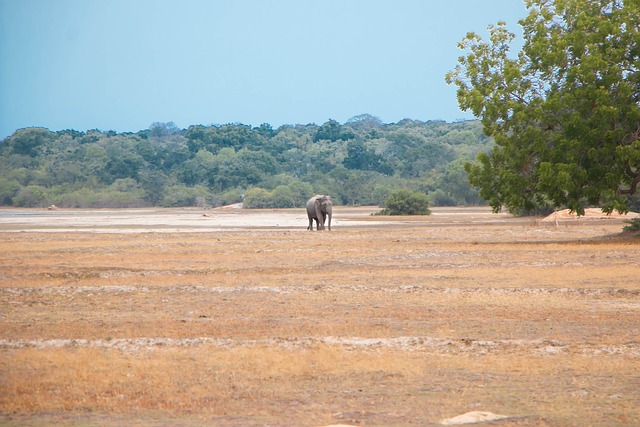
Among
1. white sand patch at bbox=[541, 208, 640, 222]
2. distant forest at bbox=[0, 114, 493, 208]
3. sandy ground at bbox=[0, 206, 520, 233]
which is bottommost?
sandy ground at bbox=[0, 206, 520, 233]

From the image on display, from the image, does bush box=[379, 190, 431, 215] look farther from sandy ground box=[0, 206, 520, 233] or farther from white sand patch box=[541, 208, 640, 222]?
white sand patch box=[541, 208, 640, 222]

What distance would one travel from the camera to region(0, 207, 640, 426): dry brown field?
30.1ft

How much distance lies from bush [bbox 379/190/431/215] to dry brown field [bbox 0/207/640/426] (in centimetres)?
3459

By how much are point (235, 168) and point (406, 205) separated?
50.3 meters

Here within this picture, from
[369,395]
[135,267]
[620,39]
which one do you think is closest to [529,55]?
[620,39]

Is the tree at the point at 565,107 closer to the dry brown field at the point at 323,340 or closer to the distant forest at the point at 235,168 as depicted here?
the dry brown field at the point at 323,340

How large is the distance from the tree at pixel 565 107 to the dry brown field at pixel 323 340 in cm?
256

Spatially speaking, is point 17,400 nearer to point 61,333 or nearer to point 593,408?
point 61,333

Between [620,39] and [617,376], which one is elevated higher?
Answer: [620,39]

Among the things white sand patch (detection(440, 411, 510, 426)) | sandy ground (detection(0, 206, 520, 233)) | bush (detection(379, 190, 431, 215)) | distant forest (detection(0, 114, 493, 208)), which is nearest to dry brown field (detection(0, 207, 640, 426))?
white sand patch (detection(440, 411, 510, 426))

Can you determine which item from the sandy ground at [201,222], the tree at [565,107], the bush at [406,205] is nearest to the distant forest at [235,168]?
the bush at [406,205]

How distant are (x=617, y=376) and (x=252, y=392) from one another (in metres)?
3.71

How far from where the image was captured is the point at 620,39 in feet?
89.2

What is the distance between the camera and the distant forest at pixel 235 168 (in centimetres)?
8991
